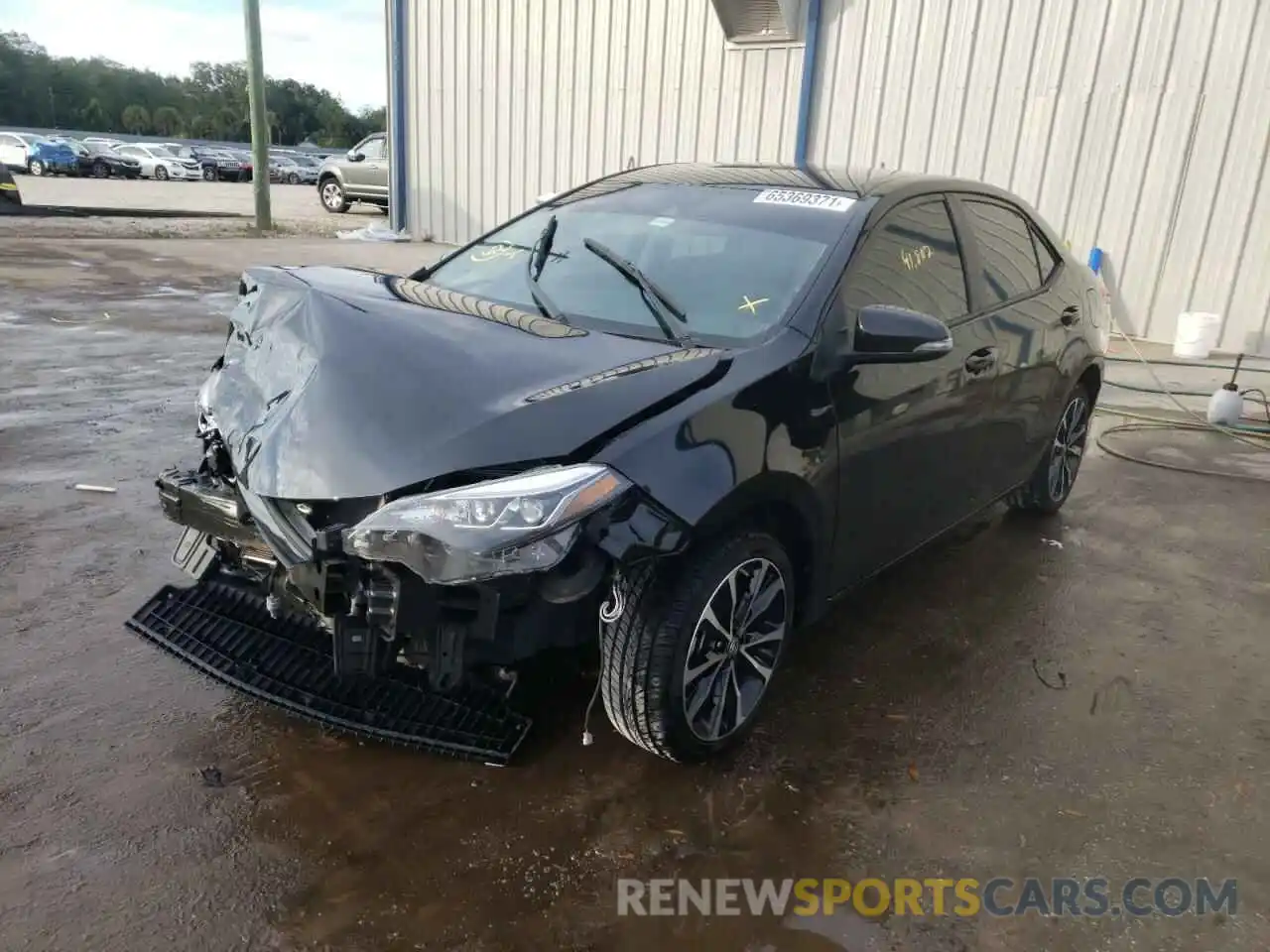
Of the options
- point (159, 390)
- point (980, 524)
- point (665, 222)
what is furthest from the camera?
point (159, 390)

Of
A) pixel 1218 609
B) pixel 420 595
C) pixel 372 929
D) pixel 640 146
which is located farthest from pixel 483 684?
pixel 640 146

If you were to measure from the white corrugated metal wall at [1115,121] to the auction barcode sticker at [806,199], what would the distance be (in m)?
8.23

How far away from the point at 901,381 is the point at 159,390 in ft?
17.9

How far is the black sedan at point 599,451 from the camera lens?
7.54ft

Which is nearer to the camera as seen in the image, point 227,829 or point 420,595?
point 420,595

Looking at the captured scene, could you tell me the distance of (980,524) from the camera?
5.06 m

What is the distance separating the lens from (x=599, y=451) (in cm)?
233

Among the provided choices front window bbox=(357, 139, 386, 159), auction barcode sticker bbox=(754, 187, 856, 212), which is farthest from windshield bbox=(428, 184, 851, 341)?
front window bbox=(357, 139, 386, 159)

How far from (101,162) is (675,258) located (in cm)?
4305

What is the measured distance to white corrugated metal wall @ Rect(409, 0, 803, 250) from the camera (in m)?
12.5

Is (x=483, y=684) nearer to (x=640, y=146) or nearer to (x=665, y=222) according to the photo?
(x=665, y=222)

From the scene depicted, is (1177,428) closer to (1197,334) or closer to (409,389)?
(1197,334)

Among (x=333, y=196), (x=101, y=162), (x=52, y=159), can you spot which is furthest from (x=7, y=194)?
(x=101, y=162)

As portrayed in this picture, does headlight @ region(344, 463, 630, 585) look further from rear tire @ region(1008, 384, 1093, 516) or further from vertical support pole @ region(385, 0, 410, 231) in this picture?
vertical support pole @ region(385, 0, 410, 231)
